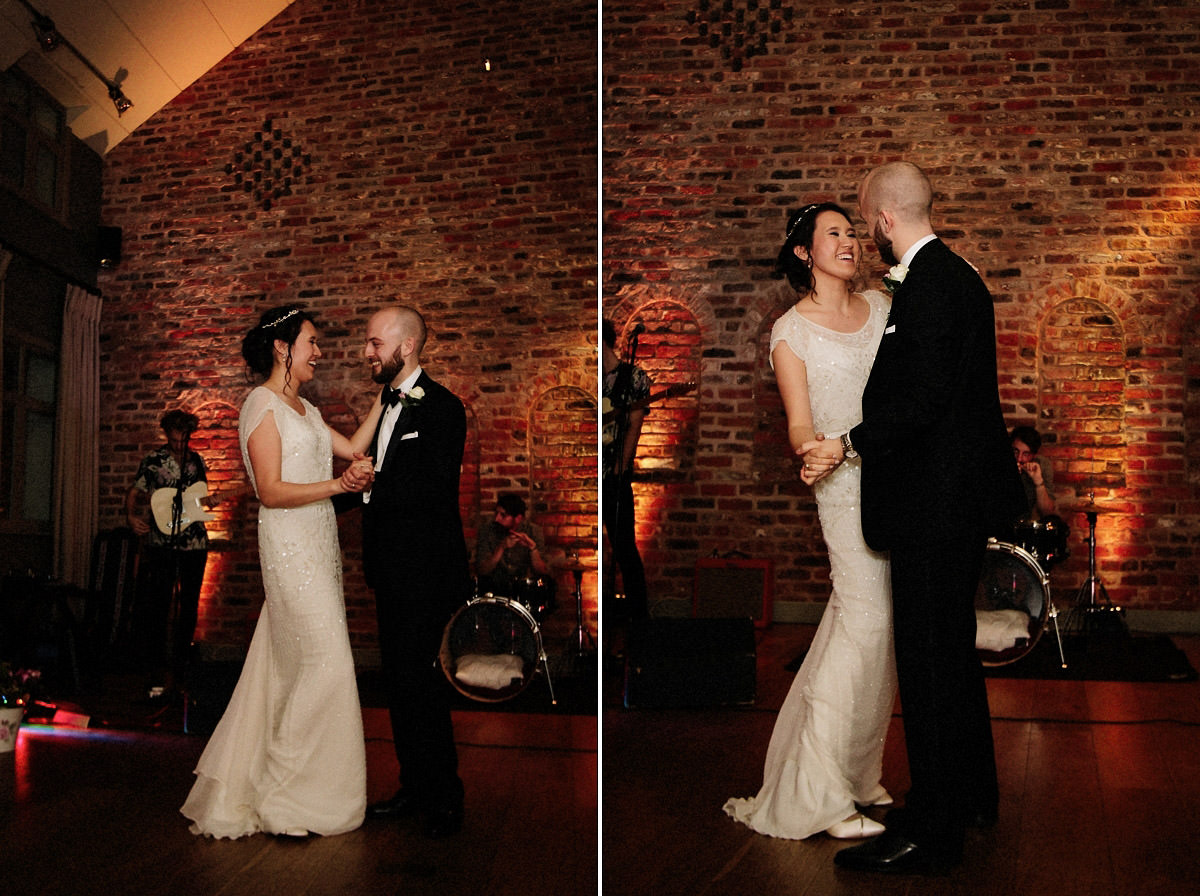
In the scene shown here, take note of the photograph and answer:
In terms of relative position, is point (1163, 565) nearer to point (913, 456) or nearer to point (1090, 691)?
point (1090, 691)

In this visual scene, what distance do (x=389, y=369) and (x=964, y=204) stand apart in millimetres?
4008

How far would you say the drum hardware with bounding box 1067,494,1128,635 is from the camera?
500 cm

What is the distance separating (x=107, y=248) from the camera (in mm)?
2426

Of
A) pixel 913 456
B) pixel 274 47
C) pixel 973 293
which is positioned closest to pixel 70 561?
pixel 274 47

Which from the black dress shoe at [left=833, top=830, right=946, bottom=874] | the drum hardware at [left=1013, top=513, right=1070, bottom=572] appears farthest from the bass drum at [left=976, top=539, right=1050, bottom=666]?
the black dress shoe at [left=833, top=830, right=946, bottom=874]

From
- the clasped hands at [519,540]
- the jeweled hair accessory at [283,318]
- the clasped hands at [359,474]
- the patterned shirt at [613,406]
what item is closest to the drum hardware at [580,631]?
the clasped hands at [519,540]

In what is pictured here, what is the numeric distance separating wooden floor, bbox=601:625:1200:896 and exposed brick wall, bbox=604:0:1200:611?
1.58 m

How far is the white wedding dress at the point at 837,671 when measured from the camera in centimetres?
233

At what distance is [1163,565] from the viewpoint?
5316 mm

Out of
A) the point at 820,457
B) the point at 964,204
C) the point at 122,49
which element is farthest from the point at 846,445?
the point at 964,204

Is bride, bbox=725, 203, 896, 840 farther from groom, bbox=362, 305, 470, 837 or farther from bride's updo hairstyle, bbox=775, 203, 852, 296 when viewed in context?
groom, bbox=362, 305, 470, 837

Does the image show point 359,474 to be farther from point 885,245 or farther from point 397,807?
point 885,245

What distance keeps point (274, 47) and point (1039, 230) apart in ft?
13.8

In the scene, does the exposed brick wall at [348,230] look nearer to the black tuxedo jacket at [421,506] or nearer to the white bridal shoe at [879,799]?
the black tuxedo jacket at [421,506]
